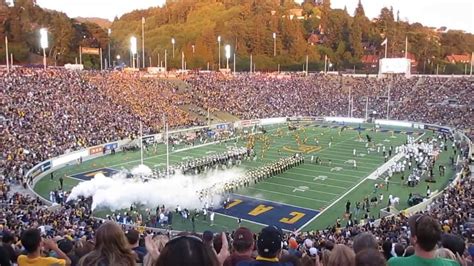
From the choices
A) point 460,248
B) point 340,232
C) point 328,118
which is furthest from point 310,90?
point 460,248

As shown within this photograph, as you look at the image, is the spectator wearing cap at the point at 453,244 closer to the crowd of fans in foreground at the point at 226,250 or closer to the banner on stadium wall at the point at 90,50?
the crowd of fans in foreground at the point at 226,250

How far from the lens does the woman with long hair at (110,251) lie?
3.35 metres

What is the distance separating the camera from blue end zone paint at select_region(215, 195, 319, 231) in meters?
22.1

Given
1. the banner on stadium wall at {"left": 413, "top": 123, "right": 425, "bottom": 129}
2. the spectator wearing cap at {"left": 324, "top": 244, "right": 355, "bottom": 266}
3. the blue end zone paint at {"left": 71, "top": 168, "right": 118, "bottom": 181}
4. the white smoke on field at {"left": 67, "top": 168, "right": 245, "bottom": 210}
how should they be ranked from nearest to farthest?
the spectator wearing cap at {"left": 324, "top": 244, "right": 355, "bottom": 266}, the white smoke on field at {"left": 67, "top": 168, "right": 245, "bottom": 210}, the blue end zone paint at {"left": 71, "top": 168, "right": 118, "bottom": 181}, the banner on stadium wall at {"left": 413, "top": 123, "right": 425, "bottom": 129}

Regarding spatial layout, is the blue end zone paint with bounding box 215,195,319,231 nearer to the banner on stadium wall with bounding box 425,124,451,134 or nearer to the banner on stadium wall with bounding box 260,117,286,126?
the banner on stadium wall with bounding box 425,124,451,134

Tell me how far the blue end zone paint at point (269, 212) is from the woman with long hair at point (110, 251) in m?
18.2

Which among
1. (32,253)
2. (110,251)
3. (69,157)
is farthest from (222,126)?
(110,251)

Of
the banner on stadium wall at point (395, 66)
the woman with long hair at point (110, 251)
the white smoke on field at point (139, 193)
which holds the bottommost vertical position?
the white smoke on field at point (139, 193)

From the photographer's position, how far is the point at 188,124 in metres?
50.3

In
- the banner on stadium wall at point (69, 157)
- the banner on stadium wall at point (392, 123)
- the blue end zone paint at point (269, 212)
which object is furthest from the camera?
the banner on stadium wall at point (392, 123)

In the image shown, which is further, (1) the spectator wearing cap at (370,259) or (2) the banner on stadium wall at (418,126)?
(2) the banner on stadium wall at (418,126)

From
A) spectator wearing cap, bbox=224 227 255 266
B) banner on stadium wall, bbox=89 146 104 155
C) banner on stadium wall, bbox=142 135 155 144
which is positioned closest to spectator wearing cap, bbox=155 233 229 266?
spectator wearing cap, bbox=224 227 255 266

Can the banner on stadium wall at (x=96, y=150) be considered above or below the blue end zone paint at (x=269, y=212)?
above

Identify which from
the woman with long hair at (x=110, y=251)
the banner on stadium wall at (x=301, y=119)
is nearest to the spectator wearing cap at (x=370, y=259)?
the woman with long hair at (x=110, y=251)
